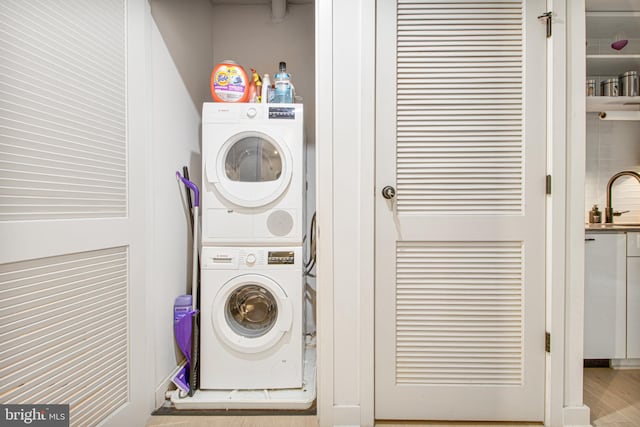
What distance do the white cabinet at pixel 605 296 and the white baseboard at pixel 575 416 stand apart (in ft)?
2.27

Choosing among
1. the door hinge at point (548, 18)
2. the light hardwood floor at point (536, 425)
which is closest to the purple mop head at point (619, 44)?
the door hinge at point (548, 18)

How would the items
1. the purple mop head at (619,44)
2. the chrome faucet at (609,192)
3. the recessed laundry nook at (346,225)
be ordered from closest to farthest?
the recessed laundry nook at (346,225)
the purple mop head at (619,44)
the chrome faucet at (609,192)

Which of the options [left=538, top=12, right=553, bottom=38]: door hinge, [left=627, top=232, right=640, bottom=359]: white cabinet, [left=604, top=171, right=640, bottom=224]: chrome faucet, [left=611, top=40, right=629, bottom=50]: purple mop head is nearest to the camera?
[left=538, top=12, right=553, bottom=38]: door hinge

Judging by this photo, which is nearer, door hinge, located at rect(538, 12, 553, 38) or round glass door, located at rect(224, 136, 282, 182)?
door hinge, located at rect(538, 12, 553, 38)

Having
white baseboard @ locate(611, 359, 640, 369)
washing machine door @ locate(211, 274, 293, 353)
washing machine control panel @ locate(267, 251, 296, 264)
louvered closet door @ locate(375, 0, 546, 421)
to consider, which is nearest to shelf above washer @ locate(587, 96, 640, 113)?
louvered closet door @ locate(375, 0, 546, 421)

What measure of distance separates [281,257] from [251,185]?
1.38ft

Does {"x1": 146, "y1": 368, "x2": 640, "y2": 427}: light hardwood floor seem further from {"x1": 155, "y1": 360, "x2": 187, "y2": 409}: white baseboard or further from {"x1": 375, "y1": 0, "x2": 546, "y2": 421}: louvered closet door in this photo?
{"x1": 375, "y1": 0, "x2": 546, "y2": 421}: louvered closet door

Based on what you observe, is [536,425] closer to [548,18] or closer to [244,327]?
[244,327]

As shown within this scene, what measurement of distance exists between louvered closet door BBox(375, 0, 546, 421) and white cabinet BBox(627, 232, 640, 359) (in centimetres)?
100

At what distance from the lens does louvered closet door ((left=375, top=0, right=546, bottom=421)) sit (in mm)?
1478

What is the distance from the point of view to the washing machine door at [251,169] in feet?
5.62

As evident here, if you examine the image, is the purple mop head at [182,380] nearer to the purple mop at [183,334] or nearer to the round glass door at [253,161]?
the purple mop at [183,334]

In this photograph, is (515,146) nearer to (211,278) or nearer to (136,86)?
(211,278)

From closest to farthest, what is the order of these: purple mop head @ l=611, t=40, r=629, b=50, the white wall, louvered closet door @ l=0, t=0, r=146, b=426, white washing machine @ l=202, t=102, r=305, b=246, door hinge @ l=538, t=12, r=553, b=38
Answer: louvered closet door @ l=0, t=0, r=146, b=426 < door hinge @ l=538, t=12, r=553, b=38 < the white wall < white washing machine @ l=202, t=102, r=305, b=246 < purple mop head @ l=611, t=40, r=629, b=50
